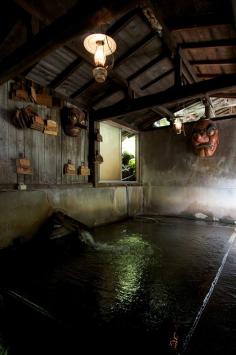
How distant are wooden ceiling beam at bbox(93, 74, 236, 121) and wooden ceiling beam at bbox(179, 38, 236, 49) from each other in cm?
108

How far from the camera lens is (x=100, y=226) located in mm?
8414

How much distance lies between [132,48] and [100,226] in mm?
6019

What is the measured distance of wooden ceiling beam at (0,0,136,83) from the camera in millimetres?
2797

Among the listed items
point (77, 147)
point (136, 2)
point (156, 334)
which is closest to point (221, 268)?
point (156, 334)

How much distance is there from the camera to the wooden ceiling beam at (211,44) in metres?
5.78

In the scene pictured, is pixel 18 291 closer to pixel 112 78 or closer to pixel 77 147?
pixel 77 147

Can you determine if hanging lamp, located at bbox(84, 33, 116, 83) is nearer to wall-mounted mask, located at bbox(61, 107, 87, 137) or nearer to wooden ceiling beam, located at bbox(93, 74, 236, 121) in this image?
wooden ceiling beam, located at bbox(93, 74, 236, 121)

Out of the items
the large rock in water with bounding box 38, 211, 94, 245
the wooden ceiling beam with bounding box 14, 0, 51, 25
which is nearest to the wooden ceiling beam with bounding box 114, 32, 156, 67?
the wooden ceiling beam with bounding box 14, 0, 51, 25

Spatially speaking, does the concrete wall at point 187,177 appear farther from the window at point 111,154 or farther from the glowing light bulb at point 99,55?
the glowing light bulb at point 99,55

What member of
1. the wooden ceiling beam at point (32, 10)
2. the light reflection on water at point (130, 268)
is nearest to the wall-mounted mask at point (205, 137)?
the light reflection on water at point (130, 268)

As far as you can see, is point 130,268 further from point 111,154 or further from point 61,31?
point 111,154

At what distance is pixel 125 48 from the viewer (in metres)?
6.08

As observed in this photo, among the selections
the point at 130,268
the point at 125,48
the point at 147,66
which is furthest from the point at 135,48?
the point at 130,268

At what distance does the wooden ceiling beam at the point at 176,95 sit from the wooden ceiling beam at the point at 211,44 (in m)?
1.08
